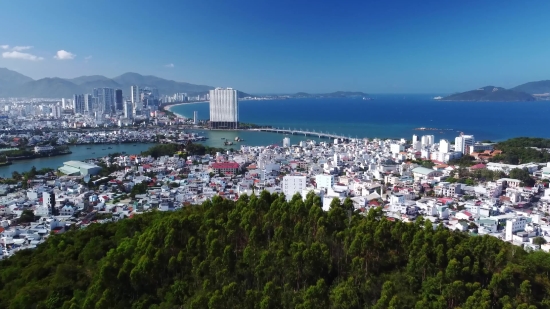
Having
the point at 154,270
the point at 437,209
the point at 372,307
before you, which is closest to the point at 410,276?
the point at 372,307

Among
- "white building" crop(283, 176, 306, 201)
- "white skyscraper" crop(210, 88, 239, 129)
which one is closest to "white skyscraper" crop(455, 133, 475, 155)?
"white building" crop(283, 176, 306, 201)

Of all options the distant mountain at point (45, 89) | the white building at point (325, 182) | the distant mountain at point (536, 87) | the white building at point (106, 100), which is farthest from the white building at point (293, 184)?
the distant mountain at point (536, 87)

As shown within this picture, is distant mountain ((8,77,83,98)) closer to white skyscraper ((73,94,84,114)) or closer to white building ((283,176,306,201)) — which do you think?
white skyscraper ((73,94,84,114))

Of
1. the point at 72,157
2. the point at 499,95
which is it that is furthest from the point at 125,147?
the point at 499,95

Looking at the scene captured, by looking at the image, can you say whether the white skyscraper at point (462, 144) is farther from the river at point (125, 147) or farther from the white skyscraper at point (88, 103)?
the white skyscraper at point (88, 103)

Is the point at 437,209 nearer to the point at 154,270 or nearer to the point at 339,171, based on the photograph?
the point at 339,171
